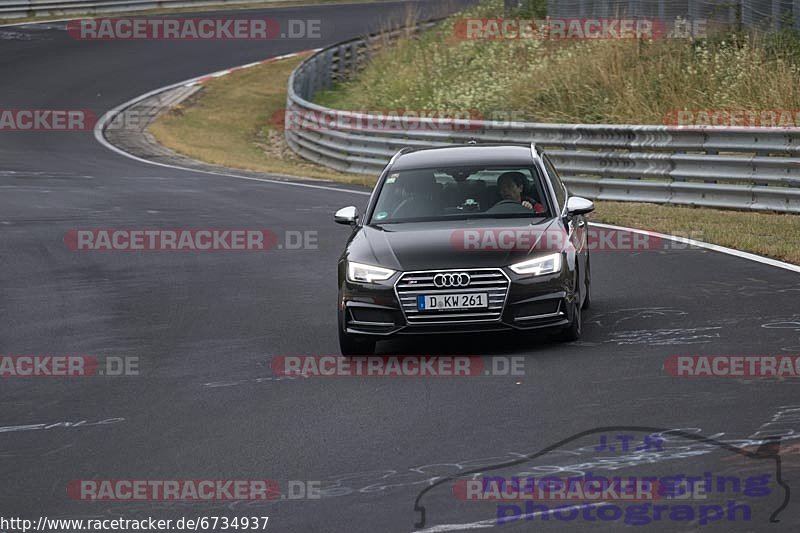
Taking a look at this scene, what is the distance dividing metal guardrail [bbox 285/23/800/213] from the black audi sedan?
27.0 feet

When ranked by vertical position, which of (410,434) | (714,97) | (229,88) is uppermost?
(410,434)

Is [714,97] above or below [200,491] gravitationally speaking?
below

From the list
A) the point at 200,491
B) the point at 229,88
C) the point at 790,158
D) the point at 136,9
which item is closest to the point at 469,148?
the point at 200,491

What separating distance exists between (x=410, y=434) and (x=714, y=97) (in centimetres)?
1819

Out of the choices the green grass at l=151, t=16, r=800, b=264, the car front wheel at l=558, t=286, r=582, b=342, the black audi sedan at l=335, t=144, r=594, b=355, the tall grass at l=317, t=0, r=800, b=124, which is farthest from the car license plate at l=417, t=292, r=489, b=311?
the tall grass at l=317, t=0, r=800, b=124

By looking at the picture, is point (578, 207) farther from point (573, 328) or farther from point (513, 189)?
point (573, 328)

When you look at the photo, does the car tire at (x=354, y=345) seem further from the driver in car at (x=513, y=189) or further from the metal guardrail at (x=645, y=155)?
the metal guardrail at (x=645, y=155)

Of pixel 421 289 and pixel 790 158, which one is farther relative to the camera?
pixel 790 158

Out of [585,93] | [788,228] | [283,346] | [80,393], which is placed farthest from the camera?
[585,93]

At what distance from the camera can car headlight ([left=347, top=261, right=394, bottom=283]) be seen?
394 inches

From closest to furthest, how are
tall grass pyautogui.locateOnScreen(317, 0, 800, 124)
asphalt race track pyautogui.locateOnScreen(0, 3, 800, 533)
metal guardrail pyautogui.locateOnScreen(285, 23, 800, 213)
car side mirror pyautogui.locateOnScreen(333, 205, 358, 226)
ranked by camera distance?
asphalt race track pyautogui.locateOnScreen(0, 3, 800, 533), car side mirror pyautogui.locateOnScreen(333, 205, 358, 226), metal guardrail pyautogui.locateOnScreen(285, 23, 800, 213), tall grass pyautogui.locateOnScreen(317, 0, 800, 124)

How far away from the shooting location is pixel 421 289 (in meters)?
9.88

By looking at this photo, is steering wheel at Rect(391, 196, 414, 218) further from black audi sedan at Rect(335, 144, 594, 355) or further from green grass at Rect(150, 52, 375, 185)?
green grass at Rect(150, 52, 375, 185)

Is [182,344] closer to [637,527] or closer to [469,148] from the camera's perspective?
[469,148]
